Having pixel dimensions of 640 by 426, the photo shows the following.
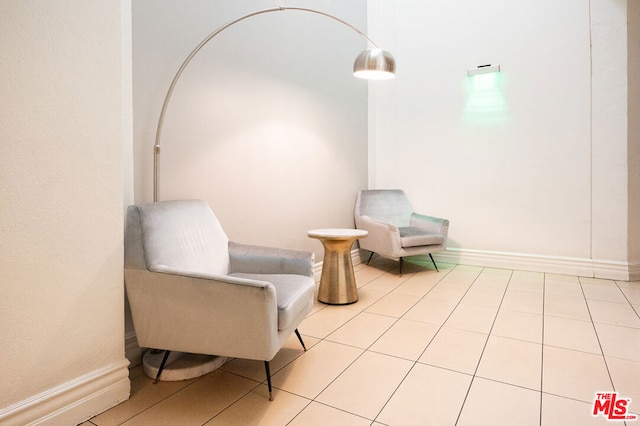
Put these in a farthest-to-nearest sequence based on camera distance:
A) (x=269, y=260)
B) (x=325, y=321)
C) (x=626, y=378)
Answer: (x=325, y=321)
(x=269, y=260)
(x=626, y=378)

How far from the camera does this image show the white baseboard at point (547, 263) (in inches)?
150

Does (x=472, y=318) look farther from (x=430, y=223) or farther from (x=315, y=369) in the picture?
(x=430, y=223)

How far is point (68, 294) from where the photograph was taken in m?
1.62

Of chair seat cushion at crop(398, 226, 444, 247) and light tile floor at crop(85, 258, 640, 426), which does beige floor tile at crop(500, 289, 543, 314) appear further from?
chair seat cushion at crop(398, 226, 444, 247)

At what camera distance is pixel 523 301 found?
10.5 ft

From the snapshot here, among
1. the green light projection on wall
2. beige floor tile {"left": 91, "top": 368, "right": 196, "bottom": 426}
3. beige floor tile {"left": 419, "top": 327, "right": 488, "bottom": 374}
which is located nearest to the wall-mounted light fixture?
the green light projection on wall

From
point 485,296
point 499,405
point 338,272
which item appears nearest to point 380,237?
point 338,272

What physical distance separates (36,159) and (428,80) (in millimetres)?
4350

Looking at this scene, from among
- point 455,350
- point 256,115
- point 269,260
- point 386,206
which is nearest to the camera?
point 455,350

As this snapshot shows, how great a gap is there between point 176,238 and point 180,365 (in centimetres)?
68

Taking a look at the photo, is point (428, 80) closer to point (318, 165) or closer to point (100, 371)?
point (318, 165)

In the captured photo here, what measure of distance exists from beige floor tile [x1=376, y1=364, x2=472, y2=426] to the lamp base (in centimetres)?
96

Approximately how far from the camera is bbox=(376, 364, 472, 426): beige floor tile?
5.35 ft

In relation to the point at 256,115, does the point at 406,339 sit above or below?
below
